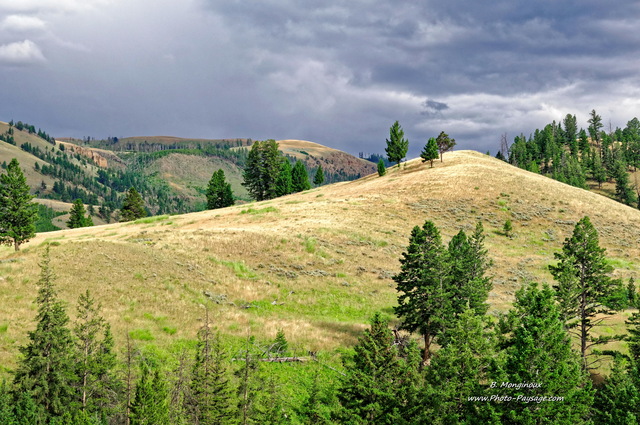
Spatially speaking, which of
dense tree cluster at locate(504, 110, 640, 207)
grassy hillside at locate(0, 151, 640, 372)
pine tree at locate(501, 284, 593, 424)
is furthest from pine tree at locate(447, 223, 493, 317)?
dense tree cluster at locate(504, 110, 640, 207)

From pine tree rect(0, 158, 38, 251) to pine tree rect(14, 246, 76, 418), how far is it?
3646cm

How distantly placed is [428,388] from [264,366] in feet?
37.1

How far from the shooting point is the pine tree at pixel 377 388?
18.5m

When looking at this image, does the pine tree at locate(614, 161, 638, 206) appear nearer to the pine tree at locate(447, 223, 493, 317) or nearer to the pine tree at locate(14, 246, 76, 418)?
the pine tree at locate(447, 223, 493, 317)

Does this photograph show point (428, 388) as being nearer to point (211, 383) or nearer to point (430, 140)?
point (211, 383)

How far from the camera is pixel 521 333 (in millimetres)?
16516

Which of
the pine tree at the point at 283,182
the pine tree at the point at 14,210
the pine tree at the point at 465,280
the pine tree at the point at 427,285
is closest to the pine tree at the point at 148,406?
the pine tree at the point at 427,285

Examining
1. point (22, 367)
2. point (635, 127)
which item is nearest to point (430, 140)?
point (22, 367)

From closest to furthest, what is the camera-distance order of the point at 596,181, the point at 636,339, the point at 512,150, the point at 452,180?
the point at 636,339
the point at 452,180
the point at 596,181
the point at 512,150

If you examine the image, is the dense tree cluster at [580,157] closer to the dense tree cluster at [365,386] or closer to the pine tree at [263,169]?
the pine tree at [263,169]

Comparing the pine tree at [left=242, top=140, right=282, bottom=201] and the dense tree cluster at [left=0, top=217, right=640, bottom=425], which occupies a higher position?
the pine tree at [left=242, top=140, right=282, bottom=201]

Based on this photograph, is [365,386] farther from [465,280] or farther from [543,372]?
[465,280]

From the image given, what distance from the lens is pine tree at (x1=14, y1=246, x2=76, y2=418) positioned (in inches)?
711

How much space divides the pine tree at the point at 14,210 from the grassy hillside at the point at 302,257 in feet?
9.11
